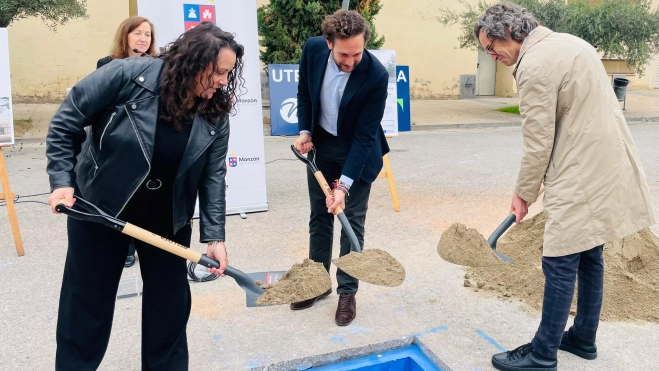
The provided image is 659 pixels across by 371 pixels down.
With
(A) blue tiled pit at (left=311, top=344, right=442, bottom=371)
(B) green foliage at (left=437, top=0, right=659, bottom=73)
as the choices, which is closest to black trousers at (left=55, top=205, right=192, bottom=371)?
(A) blue tiled pit at (left=311, top=344, right=442, bottom=371)

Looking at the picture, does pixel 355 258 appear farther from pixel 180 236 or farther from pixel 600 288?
pixel 600 288

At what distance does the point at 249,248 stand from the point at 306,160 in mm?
1607

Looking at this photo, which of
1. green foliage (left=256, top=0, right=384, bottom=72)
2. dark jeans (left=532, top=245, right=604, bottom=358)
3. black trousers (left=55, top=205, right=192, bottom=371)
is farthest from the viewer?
green foliage (left=256, top=0, right=384, bottom=72)

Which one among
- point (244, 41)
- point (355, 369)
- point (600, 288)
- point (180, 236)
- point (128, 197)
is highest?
point (244, 41)

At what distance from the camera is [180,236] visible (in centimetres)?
247

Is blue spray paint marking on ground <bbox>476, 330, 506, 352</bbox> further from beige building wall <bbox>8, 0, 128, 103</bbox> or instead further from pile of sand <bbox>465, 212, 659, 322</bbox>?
beige building wall <bbox>8, 0, 128, 103</bbox>

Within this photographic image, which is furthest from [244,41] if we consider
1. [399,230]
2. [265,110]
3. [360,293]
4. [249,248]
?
[265,110]

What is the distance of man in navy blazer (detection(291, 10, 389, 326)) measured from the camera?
303 centimetres

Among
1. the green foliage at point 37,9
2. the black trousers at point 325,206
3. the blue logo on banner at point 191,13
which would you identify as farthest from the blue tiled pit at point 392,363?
the green foliage at point 37,9

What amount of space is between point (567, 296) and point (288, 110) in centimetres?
429

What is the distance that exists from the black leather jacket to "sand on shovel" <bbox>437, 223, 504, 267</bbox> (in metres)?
1.84

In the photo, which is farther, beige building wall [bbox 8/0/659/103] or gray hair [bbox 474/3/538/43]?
beige building wall [bbox 8/0/659/103]

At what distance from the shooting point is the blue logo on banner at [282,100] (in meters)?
6.36

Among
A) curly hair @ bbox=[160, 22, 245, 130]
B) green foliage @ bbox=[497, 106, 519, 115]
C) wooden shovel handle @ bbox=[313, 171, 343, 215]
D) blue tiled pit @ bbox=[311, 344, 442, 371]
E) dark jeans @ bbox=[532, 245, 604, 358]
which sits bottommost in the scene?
blue tiled pit @ bbox=[311, 344, 442, 371]
